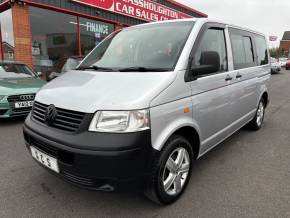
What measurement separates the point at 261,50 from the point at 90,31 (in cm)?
869

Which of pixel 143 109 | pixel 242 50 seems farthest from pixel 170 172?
pixel 242 50

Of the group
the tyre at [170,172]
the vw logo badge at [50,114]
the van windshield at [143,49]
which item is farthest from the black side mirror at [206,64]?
the vw logo badge at [50,114]

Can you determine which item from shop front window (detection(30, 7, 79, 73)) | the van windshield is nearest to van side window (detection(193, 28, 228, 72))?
the van windshield

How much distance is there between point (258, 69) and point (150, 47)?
2.54 metres

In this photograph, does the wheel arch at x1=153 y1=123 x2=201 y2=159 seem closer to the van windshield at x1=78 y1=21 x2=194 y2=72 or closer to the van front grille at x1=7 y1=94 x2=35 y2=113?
the van windshield at x1=78 y1=21 x2=194 y2=72

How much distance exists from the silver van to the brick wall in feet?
22.7

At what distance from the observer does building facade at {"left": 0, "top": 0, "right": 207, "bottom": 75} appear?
9.13 meters

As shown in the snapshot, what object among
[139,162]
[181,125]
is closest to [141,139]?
[139,162]

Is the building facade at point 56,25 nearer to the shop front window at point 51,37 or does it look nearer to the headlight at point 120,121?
the shop front window at point 51,37

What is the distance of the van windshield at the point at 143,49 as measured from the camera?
265 centimetres

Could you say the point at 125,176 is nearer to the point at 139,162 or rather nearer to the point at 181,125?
the point at 139,162

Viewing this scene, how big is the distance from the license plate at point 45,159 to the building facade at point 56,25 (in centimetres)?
574

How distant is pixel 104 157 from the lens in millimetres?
1971

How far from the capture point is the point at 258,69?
452 centimetres
